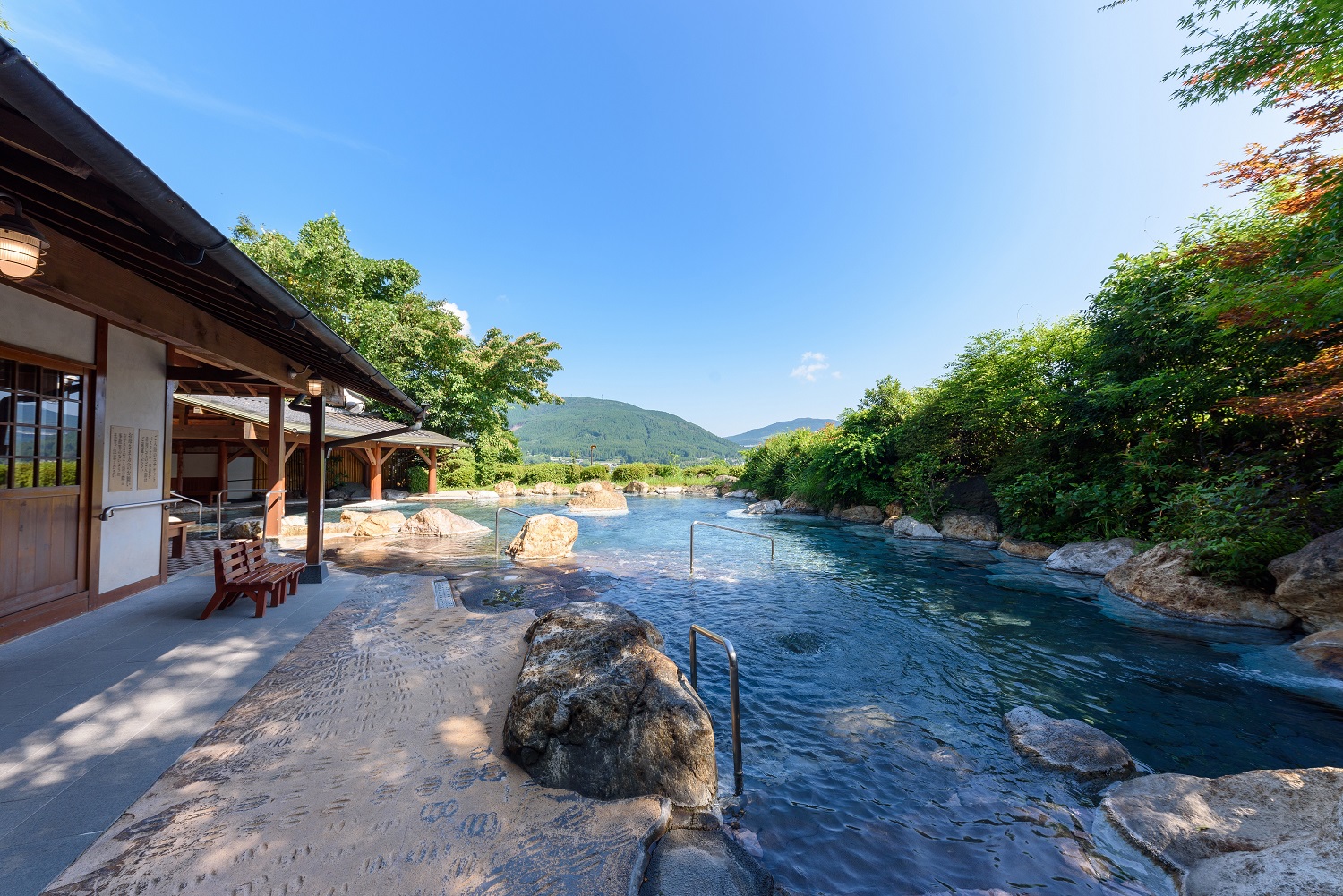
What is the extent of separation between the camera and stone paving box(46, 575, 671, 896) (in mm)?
1908

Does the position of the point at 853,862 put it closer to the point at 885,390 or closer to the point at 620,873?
the point at 620,873

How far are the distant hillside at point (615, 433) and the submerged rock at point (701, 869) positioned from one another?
106733 millimetres

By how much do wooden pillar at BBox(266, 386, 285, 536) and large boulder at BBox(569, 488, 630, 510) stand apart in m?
11.1

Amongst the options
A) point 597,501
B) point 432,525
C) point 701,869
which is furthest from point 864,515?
point 701,869

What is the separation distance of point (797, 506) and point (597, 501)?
8798 mm

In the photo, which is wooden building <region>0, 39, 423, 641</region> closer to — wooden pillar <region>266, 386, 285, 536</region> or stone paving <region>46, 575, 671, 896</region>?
wooden pillar <region>266, 386, 285, 536</region>

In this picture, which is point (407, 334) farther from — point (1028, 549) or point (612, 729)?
point (1028, 549)

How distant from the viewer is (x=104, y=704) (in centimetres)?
295

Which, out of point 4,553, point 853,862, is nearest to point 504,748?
point 853,862

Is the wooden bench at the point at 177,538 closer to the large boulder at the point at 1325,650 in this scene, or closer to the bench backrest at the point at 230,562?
the bench backrest at the point at 230,562

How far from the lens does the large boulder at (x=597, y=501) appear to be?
791 inches

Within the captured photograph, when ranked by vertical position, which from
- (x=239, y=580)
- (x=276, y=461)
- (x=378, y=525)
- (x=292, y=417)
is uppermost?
(x=292, y=417)

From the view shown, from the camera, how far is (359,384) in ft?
21.1

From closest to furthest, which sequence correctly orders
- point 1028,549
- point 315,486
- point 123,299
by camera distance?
point 123,299 → point 315,486 → point 1028,549
